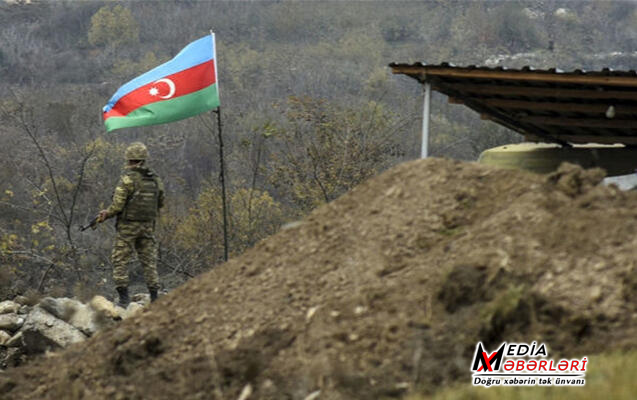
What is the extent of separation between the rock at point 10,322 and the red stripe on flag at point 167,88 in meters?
2.63

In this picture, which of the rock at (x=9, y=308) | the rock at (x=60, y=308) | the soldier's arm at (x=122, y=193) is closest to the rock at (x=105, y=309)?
the rock at (x=60, y=308)

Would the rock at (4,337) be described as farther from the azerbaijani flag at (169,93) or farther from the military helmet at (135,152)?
the azerbaijani flag at (169,93)

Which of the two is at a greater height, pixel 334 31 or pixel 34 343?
pixel 334 31

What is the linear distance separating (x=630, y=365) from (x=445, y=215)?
2.02 metres

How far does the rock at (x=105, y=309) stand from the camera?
37.2 feet

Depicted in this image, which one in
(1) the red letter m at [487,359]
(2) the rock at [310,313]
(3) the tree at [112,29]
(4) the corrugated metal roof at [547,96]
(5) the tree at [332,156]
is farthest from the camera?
(3) the tree at [112,29]

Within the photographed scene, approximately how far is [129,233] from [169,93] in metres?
1.85

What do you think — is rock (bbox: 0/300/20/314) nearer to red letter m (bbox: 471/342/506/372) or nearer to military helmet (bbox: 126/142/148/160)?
military helmet (bbox: 126/142/148/160)

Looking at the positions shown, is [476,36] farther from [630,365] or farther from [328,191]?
[630,365]

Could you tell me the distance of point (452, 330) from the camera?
5.98m

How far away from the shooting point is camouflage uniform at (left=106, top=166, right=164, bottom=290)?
36.2 feet

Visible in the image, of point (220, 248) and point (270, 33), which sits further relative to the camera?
point (270, 33)

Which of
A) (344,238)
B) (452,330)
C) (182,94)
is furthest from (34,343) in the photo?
(452,330)

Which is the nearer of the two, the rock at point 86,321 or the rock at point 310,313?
the rock at point 310,313
